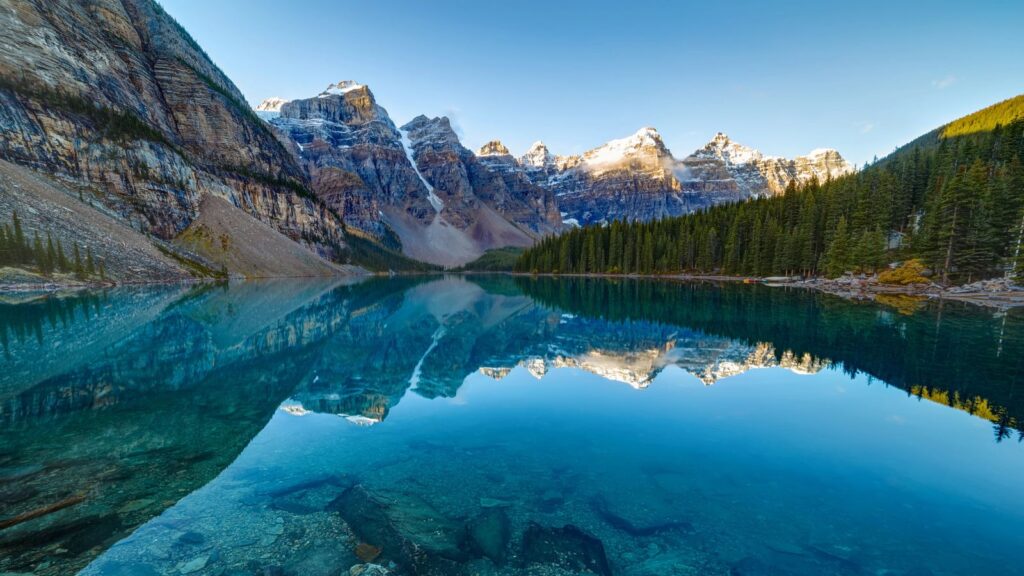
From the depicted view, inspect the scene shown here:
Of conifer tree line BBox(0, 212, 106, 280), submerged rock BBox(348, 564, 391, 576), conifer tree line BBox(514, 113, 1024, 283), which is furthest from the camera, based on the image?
conifer tree line BBox(0, 212, 106, 280)

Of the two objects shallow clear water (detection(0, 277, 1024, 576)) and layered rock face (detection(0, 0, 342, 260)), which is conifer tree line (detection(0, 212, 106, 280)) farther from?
shallow clear water (detection(0, 277, 1024, 576))

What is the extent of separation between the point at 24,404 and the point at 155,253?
9878 cm

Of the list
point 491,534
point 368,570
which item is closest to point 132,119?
point 368,570

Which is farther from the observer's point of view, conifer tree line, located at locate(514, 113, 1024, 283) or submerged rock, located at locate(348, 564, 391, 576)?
conifer tree line, located at locate(514, 113, 1024, 283)

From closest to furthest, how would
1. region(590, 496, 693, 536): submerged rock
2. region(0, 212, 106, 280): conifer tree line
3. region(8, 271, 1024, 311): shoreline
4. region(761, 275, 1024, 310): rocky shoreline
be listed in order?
region(590, 496, 693, 536): submerged rock
region(761, 275, 1024, 310): rocky shoreline
region(8, 271, 1024, 311): shoreline
region(0, 212, 106, 280): conifer tree line

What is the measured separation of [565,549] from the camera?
7.80 metres

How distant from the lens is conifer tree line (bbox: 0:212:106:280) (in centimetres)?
6644

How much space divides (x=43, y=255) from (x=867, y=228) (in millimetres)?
138486

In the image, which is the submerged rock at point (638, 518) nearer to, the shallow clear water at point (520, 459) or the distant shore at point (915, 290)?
the shallow clear water at point (520, 459)

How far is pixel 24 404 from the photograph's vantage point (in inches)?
615

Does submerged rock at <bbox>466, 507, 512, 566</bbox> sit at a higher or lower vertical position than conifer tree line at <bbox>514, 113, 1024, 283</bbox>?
lower

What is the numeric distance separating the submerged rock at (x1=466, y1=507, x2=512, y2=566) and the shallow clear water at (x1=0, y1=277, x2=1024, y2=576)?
0.04 meters

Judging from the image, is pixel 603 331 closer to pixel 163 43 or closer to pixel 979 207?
pixel 979 207

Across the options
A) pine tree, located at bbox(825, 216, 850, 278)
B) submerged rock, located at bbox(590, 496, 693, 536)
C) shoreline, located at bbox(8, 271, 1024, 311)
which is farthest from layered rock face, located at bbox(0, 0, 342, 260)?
pine tree, located at bbox(825, 216, 850, 278)
